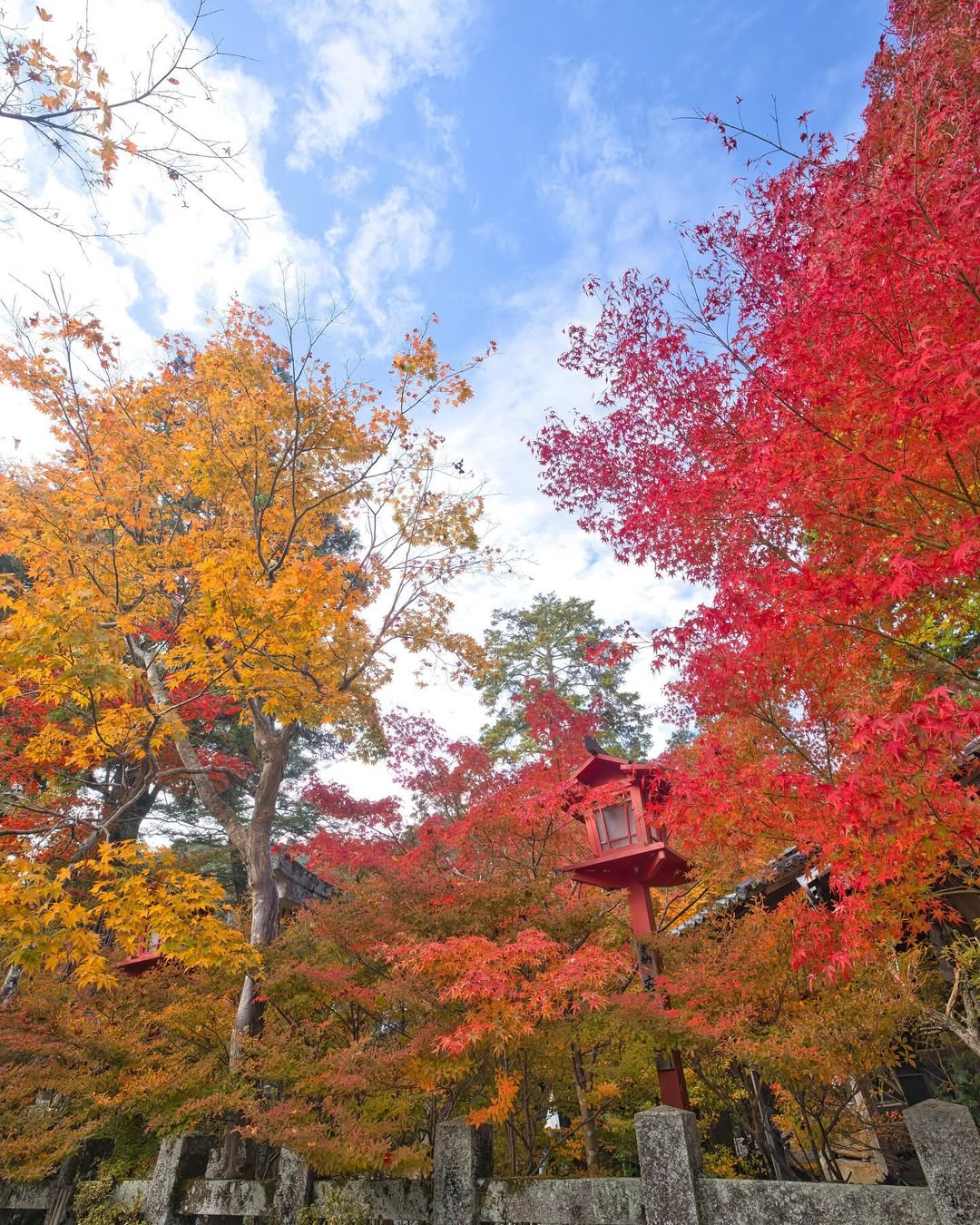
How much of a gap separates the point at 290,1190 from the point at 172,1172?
1648mm

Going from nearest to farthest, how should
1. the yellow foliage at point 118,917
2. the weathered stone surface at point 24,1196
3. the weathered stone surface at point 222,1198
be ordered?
the yellow foliage at point 118,917 < the weathered stone surface at point 222,1198 < the weathered stone surface at point 24,1196

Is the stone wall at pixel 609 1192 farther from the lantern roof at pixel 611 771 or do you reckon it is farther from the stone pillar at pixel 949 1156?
the lantern roof at pixel 611 771

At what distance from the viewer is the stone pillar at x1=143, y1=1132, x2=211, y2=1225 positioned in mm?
6578

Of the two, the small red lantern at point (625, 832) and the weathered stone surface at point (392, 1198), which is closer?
the weathered stone surface at point (392, 1198)

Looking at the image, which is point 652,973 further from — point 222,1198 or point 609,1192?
point 222,1198

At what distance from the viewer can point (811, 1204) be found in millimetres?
3766

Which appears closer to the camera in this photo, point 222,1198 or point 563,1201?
point 563,1201

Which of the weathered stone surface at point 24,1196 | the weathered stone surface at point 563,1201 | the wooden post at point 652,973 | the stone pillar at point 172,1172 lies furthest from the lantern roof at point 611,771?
the weathered stone surface at point 24,1196

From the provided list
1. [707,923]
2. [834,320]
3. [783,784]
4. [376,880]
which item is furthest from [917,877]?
[376,880]

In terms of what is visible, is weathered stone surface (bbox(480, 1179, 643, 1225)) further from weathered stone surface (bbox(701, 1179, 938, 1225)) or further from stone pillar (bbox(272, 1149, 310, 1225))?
stone pillar (bbox(272, 1149, 310, 1225))

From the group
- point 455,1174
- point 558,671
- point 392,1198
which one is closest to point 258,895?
point 392,1198

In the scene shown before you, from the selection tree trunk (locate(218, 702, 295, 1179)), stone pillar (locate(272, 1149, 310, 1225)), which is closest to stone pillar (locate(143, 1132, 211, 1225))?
tree trunk (locate(218, 702, 295, 1179))

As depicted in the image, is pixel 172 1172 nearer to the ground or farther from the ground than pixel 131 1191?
farther from the ground

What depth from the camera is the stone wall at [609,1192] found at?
11.4 feet
